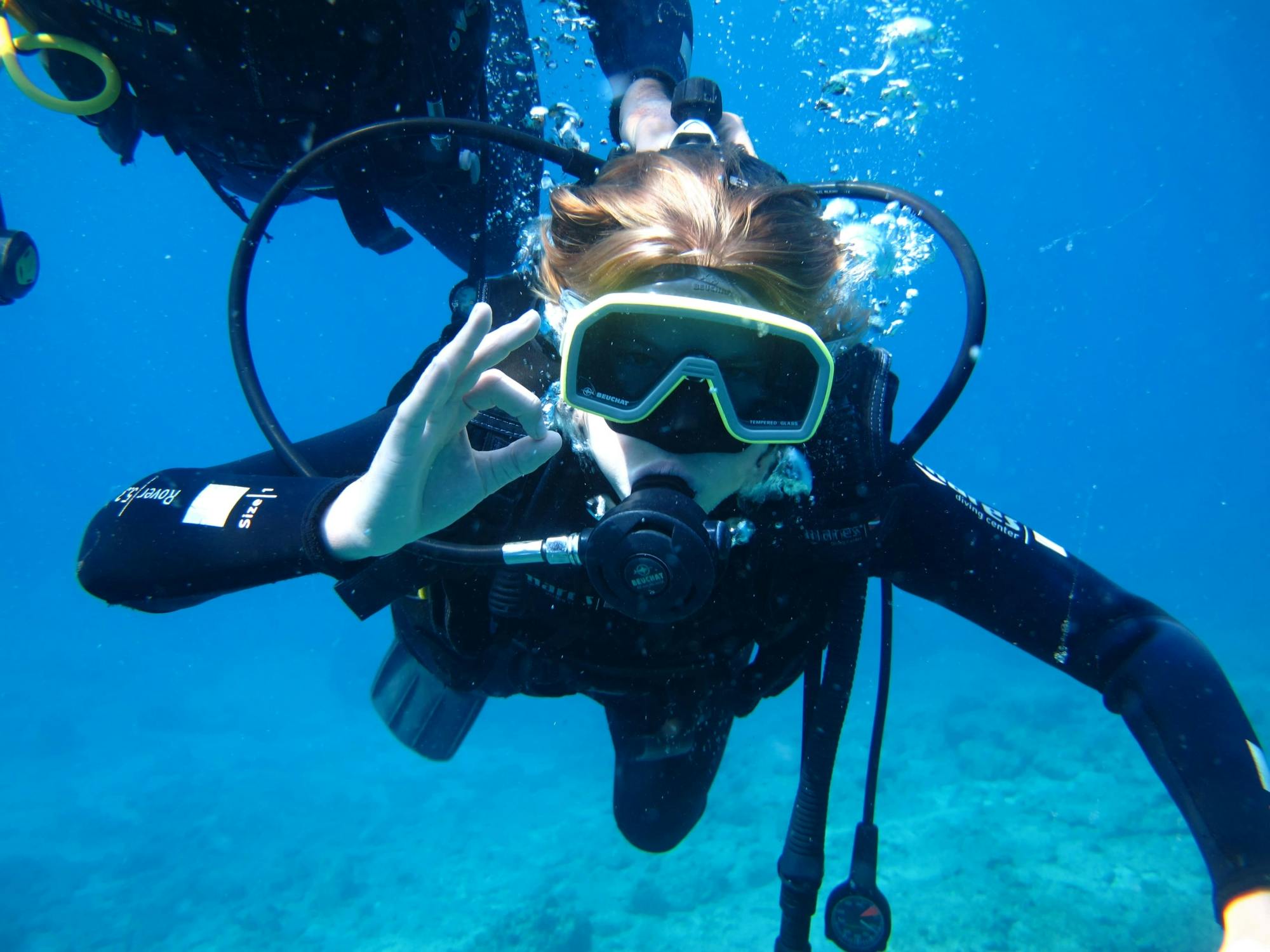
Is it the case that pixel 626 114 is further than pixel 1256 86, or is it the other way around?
pixel 1256 86

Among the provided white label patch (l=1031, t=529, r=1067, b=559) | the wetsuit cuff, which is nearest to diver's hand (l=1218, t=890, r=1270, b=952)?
white label patch (l=1031, t=529, r=1067, b=559)

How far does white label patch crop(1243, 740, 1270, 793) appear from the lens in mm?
2010

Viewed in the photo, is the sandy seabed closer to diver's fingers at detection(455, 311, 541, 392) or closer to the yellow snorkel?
diver's fingers at detection(455, 311, 541, 392)

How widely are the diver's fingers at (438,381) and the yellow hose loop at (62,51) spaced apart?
2.35 m

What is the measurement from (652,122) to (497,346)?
218cm

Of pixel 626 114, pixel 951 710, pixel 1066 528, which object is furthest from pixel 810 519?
pixel 1066 528

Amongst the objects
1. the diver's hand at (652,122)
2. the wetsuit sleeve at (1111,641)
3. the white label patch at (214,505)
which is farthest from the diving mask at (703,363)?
the diver's hand at (652,122)

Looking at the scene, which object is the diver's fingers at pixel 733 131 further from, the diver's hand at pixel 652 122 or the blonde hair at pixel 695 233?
the blonde hair at pixel 695 233

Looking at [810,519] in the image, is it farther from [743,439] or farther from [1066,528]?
[1066,528]

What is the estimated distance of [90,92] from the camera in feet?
9.80

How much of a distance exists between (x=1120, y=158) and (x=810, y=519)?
67.3 meters

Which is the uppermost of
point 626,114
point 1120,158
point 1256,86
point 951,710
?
point 1120,158

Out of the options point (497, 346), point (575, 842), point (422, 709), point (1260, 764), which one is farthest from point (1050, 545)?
point (575, 842)

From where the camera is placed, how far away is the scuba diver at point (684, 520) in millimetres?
1653
